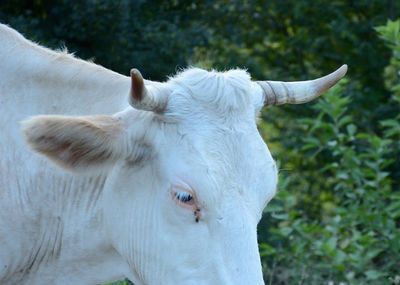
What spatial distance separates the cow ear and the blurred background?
9.63 feet

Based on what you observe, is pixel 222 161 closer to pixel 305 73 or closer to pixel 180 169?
pixel 180 169

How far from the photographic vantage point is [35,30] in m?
7.76

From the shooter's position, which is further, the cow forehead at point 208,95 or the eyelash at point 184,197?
the cow forehead at point 208,95

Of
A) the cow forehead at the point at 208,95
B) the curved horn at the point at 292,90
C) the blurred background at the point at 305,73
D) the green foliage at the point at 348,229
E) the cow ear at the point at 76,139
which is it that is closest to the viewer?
the cow ear at the point at 76,139

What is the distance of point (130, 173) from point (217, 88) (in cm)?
56

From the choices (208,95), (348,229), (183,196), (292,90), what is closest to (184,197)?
(183,196)

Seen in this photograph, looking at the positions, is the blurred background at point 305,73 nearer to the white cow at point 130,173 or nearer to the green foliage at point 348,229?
the green foliage at point 348,229

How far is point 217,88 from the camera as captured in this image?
11.1 feet

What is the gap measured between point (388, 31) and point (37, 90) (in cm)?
366

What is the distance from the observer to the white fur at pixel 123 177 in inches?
124

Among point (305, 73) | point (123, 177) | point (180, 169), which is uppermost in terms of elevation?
point (180, 169)

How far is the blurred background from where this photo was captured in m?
6.60

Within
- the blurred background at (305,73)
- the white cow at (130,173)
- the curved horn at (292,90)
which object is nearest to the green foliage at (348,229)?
the blurred background at (305,73)

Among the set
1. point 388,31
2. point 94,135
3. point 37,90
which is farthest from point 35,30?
point 94,135
